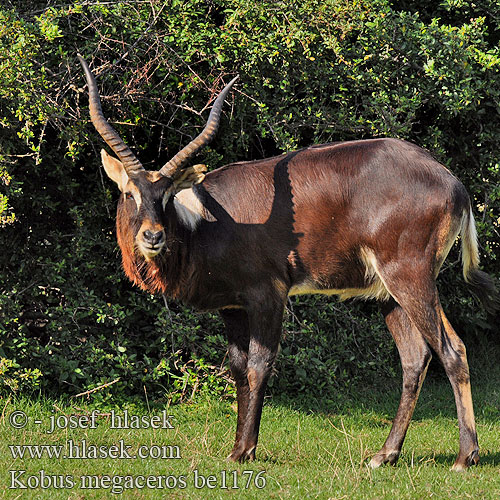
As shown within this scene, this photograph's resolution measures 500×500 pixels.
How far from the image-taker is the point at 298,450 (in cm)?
676

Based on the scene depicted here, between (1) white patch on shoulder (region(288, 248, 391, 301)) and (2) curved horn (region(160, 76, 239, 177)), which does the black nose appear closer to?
(2) curved horn (region(160, 76, 239, 177))

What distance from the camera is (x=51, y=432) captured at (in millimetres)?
6977

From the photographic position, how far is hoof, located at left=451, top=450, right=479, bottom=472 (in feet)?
20.6

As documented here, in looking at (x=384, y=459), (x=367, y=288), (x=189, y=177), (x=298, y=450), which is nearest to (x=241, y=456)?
(x=298, y=450)

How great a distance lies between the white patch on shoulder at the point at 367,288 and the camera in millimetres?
6613

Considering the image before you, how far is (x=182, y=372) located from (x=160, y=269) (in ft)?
8.32

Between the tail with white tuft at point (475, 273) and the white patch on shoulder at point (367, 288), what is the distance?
78 centimetres

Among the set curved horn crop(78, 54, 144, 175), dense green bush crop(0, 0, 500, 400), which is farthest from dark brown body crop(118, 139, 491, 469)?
dense green bush crop(0, 0, 500, 400)

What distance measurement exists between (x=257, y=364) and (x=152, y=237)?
1.40 meters

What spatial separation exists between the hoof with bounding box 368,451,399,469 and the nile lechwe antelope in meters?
0.01

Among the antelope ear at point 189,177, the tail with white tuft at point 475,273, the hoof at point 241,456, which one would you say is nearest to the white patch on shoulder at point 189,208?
the antelope ear at point 189,177

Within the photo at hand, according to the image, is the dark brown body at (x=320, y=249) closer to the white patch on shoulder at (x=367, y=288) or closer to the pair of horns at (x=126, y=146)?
the white patch on shoulder at (x=367, y=288)

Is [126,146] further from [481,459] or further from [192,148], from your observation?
[481,459]

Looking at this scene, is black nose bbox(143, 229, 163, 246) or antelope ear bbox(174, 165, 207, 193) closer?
black nose bbox(143, 229, 163, 246)
